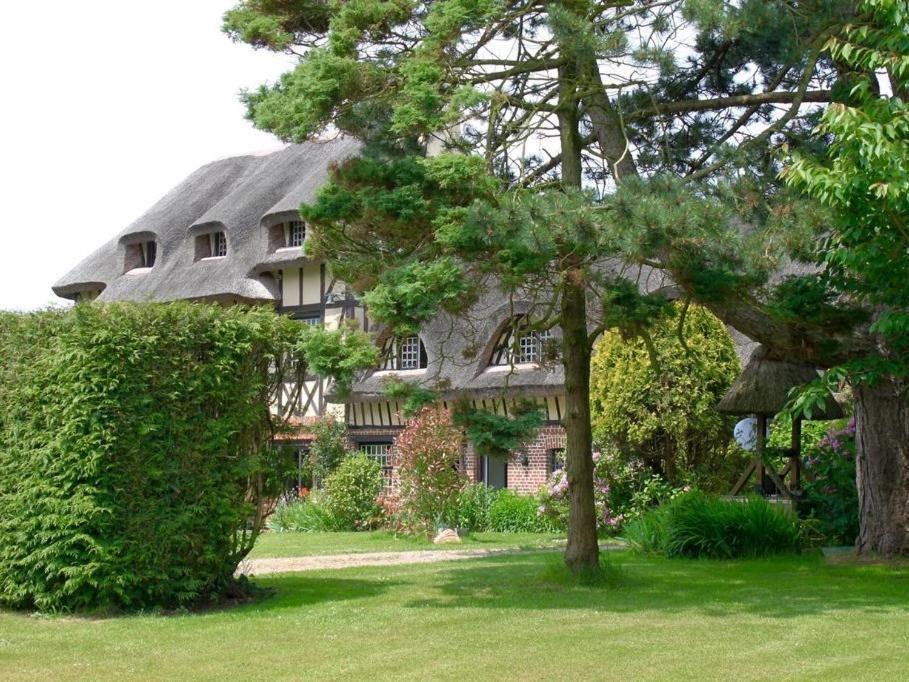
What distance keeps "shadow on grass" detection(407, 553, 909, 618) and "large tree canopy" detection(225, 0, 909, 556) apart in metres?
0.63

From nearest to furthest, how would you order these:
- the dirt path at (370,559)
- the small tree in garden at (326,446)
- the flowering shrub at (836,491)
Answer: the dirt path at (370,559) < the flowering shrub at (836,491) < the small tree in garden at (326,446)

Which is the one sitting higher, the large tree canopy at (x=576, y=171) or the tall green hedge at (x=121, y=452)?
the large tree canopy at (x=576, y=171)

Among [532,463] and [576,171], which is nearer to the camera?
[576,171]

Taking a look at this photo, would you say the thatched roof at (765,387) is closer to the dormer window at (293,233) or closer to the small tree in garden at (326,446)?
the small tree in garden at (326,446)

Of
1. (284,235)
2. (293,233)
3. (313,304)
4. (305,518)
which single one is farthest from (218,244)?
(305,518)

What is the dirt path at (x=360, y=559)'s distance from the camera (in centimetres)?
1439

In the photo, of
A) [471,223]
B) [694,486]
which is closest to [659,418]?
[694,486]

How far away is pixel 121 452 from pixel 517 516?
38.8 feet

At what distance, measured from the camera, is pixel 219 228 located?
2933cm

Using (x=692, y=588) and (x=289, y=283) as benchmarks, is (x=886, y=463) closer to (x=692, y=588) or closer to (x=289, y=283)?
(x=692, y=588)

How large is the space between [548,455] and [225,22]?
1371cm

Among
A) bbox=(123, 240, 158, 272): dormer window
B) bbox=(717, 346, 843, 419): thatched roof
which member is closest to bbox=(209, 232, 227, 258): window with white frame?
bbox=(123, 240, 158, 272): dormer window

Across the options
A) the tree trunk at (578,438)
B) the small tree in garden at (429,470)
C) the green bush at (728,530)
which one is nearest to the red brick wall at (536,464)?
the small tree in garden at (429,470)

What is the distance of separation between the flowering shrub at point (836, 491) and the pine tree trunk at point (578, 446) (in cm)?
540
